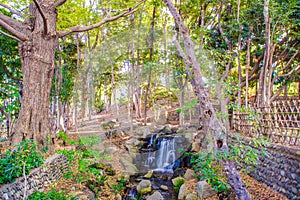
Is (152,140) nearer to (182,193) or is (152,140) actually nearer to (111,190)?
(111,190)

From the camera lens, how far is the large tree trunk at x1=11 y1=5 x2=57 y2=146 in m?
5.57

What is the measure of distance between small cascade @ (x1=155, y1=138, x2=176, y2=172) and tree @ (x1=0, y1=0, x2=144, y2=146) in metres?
5.08

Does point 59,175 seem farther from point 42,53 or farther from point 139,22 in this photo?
point 139,22

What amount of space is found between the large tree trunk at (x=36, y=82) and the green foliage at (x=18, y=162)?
36.2 inches

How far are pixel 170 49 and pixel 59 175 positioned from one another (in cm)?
647

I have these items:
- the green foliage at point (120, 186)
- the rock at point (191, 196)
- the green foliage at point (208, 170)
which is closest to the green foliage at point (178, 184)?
the rock at point (191, 196)

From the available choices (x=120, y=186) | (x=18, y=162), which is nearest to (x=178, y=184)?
(x=120, y=186)

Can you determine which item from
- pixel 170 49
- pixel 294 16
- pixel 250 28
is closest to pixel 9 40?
pixel 170 49

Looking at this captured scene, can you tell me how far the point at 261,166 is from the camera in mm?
5328

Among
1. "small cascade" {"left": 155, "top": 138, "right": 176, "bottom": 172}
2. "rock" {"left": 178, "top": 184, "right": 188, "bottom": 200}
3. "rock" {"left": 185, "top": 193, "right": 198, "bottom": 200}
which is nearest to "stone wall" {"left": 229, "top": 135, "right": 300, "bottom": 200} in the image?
"rock" {"left": 185, "top": 193, "right": 198, "bottom": 200}

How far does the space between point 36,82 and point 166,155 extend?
20.5 feet

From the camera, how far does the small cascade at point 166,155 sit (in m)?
9.09

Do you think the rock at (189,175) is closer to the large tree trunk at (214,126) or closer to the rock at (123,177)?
the rock at (123,177)

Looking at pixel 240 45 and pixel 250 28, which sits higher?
pixel 250 28
